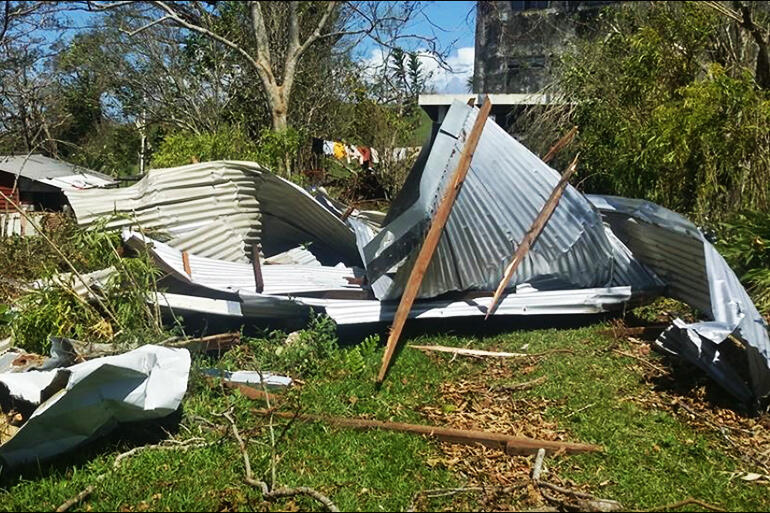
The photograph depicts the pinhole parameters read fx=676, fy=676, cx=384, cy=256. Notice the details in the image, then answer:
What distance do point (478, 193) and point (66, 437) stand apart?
11.8 feet

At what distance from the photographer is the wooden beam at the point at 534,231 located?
5.89m

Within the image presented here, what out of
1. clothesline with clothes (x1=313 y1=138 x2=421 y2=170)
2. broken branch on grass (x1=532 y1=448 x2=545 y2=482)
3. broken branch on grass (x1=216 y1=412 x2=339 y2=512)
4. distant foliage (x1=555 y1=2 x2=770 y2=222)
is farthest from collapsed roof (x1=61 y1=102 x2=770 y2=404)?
clothesline with clothes (x1=313 y1=138 x2=421 y2=170)

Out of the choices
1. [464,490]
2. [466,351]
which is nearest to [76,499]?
[464,490]

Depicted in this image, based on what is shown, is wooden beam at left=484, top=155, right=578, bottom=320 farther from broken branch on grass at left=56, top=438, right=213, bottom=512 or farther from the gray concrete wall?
the gray concrete wall

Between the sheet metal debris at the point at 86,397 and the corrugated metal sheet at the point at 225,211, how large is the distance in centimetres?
260

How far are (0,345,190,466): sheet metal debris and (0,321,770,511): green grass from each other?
15cm

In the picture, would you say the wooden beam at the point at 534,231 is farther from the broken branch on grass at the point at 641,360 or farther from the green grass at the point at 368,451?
the broken branch on grass at the point at 641,360

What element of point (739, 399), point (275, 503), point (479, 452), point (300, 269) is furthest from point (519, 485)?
point (300, 269)

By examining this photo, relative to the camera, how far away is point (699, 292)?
5781 millimetres

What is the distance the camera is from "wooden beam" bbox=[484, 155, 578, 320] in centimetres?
589

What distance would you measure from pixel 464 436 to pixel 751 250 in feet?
12.9

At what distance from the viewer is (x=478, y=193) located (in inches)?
227

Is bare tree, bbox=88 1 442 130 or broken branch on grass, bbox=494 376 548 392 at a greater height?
bare tree, bbox=88 1 442 130

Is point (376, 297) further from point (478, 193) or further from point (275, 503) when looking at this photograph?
point (275, 503)
